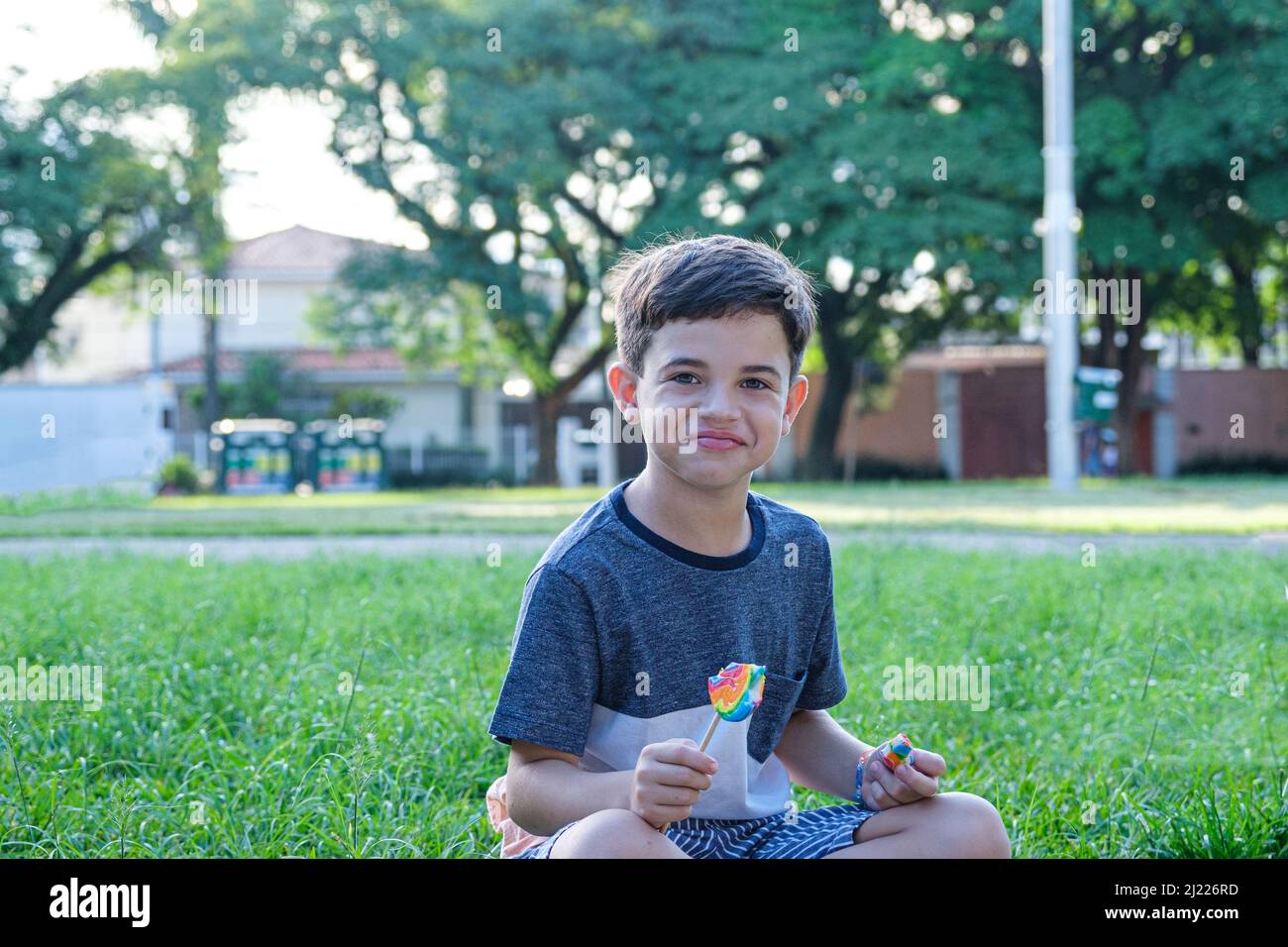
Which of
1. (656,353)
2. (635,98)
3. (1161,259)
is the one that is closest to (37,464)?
(635,98)

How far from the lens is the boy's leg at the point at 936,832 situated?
1.73m

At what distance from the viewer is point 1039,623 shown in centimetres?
435

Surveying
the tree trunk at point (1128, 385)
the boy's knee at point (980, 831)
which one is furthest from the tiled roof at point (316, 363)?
the boy's knee at point (980, 831)

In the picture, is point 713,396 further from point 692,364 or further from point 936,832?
point 936,832

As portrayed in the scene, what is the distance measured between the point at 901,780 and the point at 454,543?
6.29 meters

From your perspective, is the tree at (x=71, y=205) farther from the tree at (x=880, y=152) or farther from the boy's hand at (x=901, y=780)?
the boy's hand at (x=901, y=780)

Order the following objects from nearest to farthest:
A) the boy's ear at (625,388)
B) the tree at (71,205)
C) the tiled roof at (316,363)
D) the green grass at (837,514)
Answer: the boy's ear at (625,388) → the green grass at (837,514) → the tree at (71,205) → the tiled roof at (316,363)

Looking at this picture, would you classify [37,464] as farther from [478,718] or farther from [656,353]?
[656,353]

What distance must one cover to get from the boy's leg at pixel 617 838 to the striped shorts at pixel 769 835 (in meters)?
0.17

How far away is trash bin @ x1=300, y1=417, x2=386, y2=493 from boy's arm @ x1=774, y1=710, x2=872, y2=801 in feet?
66.2

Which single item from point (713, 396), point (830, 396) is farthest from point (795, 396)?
point (830, 396)

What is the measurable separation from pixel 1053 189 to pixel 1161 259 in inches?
200

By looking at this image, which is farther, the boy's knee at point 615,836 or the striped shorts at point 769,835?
the striped shorts at point 769,835

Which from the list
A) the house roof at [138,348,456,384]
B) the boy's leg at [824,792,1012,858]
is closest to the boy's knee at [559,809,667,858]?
the boy's leg at [824,792,1012,858]
